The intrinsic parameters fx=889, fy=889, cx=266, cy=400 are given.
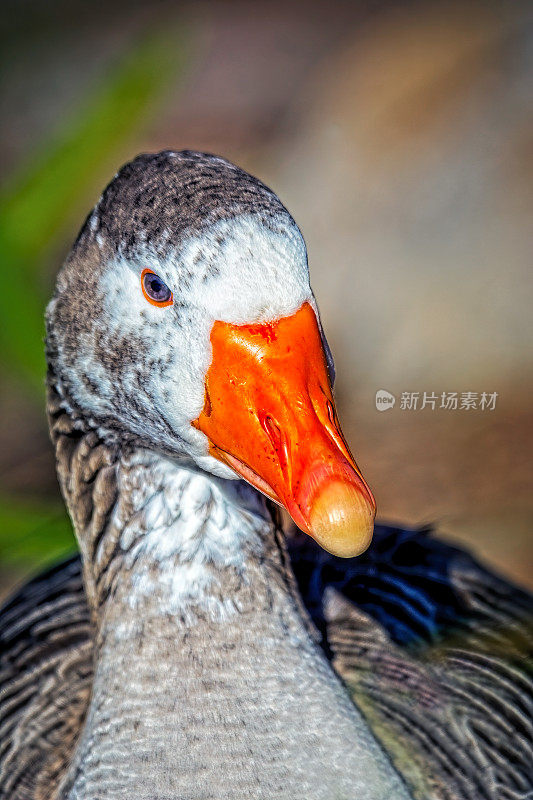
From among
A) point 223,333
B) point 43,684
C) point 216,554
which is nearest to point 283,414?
point 223,333

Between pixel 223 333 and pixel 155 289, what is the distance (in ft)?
0.54

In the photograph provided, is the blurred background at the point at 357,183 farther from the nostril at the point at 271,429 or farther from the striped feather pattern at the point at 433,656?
the nostril at the point at 271,429

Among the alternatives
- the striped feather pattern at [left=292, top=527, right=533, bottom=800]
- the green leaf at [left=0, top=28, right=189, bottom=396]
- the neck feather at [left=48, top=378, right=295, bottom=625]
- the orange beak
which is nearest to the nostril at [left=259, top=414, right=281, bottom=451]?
the orange beak

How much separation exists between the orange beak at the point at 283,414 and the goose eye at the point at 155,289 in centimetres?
12

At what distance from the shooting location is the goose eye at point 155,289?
1448mm

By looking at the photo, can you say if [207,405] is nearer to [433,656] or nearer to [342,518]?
[342,518]

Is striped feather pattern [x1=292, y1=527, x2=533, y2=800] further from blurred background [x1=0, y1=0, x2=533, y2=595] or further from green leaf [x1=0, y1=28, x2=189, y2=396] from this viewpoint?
green leaf [x1=0, y1=28, x2=189, y2=396]

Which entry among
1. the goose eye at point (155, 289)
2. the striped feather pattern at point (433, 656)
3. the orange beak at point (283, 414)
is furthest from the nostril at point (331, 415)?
the striped feather pattern at point (433, 656)

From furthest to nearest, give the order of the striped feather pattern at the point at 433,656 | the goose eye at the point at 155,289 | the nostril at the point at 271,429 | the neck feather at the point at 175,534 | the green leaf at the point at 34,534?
the green leaf at the point at 34,534, the striped feather pattern at the point at 433,656, the neck feather at the point at 175,534, the goose eye at the point at 155,289, the nostril at the point at 271,429

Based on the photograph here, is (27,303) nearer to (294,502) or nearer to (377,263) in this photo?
(377,263)

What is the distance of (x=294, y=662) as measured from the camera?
5.46 feet

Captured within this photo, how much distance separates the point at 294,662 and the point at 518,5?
4.93 meters

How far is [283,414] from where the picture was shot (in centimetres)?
134

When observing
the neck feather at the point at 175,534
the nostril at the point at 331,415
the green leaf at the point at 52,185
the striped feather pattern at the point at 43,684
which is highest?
the green leaf at the point at 52,185
